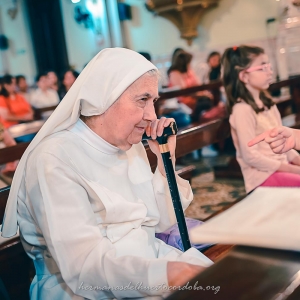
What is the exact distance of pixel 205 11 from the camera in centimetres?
1118

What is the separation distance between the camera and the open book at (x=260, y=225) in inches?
45.2

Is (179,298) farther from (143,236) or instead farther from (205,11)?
(205,11)

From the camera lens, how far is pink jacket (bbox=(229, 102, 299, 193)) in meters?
3.29

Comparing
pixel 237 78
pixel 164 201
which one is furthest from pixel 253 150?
pixel 164 201

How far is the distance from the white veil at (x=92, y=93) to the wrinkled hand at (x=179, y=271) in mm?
671

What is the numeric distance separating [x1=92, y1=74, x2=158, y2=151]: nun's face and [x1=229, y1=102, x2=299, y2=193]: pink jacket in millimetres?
1585

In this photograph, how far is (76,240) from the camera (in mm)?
1570

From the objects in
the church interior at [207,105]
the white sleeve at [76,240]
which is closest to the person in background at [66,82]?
the church interior at [207,105]

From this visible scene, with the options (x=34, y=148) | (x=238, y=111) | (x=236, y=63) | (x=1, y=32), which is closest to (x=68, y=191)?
(x=34, y=148)

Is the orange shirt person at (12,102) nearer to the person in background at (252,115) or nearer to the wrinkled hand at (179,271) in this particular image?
the person in background at (252,115)

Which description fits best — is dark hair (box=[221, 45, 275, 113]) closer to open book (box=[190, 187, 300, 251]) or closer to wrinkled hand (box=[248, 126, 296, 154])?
wrinkled hand (box=[248, 126, 296, 154])

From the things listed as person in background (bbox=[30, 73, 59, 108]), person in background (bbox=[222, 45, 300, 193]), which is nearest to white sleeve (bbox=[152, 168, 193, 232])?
person in background (bbox=[222, 45, 300, 193])

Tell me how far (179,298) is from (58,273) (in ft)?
2.98

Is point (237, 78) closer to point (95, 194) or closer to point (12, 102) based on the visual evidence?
point (95, 194)
